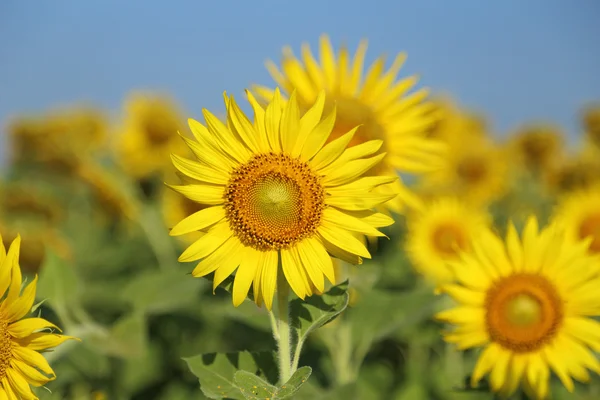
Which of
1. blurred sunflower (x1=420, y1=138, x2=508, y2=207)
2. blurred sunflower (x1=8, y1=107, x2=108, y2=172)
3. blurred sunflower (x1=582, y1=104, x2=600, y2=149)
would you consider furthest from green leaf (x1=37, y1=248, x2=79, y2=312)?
blurred sunflower (x1=582, y1=104, x2=600, y2=149)

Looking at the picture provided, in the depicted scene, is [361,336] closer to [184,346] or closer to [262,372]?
[262,372]

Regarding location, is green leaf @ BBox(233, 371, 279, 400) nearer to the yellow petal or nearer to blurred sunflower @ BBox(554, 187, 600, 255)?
the yellow petal

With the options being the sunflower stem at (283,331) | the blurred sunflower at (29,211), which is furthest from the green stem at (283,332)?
the blurred sunflower at (29,211)

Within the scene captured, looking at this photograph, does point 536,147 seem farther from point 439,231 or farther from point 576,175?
point 439,231

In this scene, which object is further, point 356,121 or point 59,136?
point 59,136

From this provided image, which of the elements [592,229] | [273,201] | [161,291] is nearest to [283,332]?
[273,201]

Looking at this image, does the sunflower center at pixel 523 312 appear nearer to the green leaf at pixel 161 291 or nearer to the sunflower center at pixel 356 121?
the sunflower center at pixel 356 121
